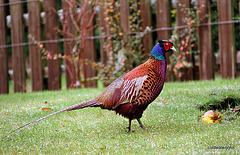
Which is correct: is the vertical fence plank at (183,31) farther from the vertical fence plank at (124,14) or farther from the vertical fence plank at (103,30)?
the vertical fence plank at (103,30)

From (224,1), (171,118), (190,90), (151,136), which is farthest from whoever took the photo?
(224,1)

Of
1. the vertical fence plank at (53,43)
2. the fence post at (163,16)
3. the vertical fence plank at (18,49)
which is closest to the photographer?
the fence post at (163,16)

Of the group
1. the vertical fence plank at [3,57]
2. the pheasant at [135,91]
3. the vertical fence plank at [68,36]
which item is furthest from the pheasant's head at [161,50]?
the vertical fence plank at [3,57]

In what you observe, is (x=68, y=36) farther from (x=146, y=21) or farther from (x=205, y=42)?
(x=205, y=42)

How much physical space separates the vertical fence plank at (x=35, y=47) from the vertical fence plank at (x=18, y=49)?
257 millimetres

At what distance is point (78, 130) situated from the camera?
4.52 metres

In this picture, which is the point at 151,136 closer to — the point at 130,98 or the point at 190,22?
the point at 130,98

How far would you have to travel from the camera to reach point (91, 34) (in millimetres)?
8047

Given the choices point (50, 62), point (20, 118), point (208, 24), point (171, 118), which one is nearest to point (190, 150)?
point (171, 118)

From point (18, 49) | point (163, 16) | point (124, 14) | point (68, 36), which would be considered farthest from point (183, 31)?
point (18, 49)

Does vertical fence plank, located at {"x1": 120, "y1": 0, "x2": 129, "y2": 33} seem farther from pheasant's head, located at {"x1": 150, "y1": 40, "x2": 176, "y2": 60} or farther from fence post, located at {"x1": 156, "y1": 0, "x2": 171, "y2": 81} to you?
pheasant's head, located at {"x1": 150, "y1": 40, "x2": 176, "y2": 60}

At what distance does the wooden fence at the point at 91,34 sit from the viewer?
23.0 ft

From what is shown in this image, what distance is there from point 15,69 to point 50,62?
990mm

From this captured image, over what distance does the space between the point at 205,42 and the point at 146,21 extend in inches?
54.1
